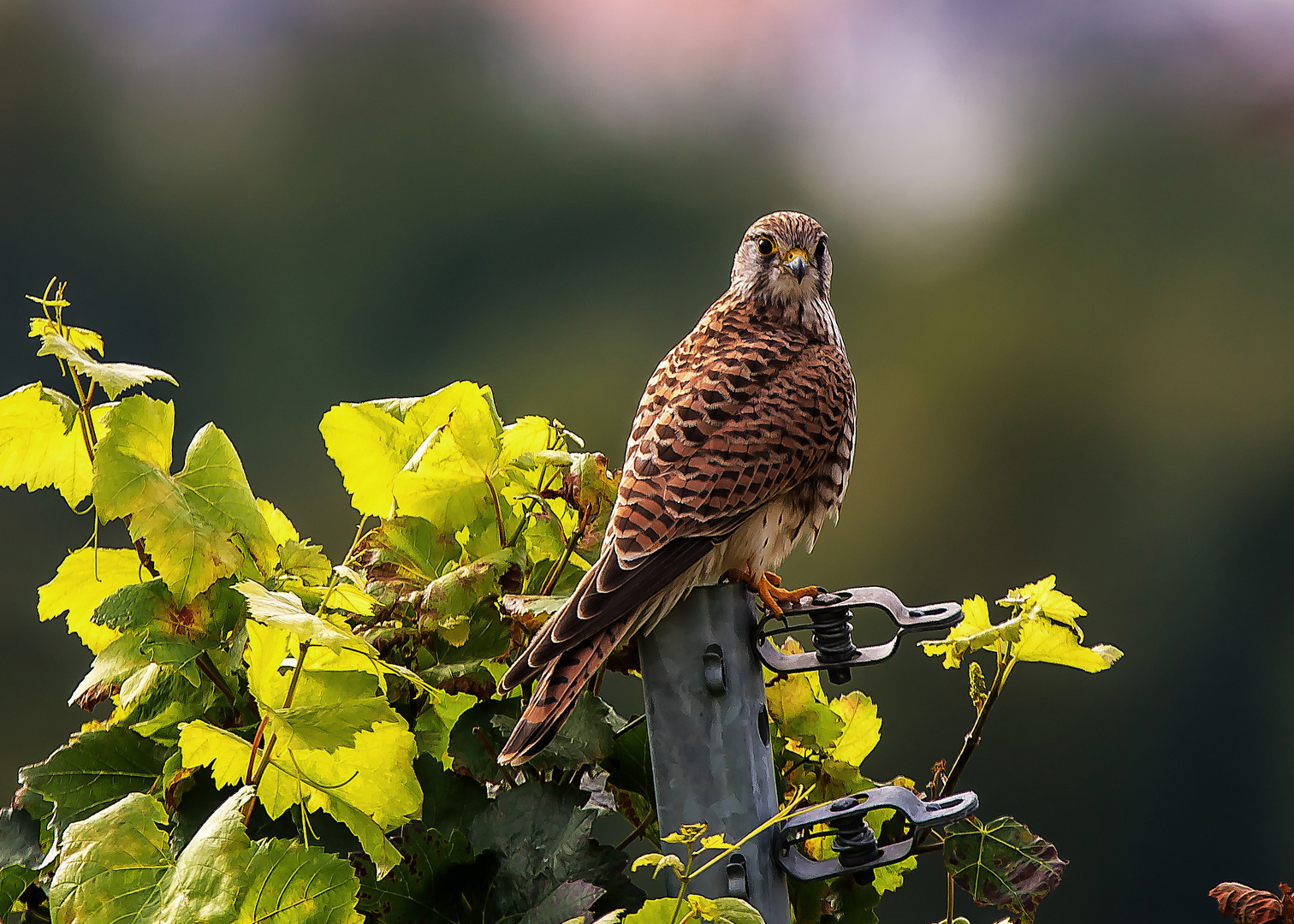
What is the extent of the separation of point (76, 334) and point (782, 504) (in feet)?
1.88

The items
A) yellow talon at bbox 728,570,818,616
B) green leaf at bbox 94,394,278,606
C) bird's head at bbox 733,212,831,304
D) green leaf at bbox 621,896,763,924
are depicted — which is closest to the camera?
green leaf at bbox 621,896,763,924

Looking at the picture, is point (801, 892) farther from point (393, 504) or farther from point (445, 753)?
point (393, 504)

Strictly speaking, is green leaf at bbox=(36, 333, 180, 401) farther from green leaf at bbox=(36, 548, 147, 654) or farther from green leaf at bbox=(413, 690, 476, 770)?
green leaf at bbox=(413, 690, 476, 770)

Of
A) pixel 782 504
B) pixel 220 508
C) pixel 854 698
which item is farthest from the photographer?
pixel 782 504

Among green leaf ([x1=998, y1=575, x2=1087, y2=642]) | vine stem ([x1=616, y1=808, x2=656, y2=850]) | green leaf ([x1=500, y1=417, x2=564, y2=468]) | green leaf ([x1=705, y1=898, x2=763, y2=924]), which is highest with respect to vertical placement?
green leaf ([x1=500, y1=417, x2=564, y2=468])

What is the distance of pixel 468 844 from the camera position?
553mm

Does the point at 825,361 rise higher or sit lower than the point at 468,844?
higher

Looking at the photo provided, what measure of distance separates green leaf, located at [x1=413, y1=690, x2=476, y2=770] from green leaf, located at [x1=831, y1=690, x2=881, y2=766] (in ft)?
0.81

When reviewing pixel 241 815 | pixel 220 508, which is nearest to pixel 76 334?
pixel 220 508

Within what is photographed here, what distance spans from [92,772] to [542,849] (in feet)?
0.85

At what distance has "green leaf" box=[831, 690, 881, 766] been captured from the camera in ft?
2.38

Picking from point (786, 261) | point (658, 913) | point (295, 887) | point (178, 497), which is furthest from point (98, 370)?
point (786, 261)

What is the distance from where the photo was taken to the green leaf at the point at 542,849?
0.55m

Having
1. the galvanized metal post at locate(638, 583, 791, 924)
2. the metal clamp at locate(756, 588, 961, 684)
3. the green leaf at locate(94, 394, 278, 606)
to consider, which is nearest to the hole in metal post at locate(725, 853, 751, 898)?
the galvanized metal post at locate(638, 583, 791, 924)
